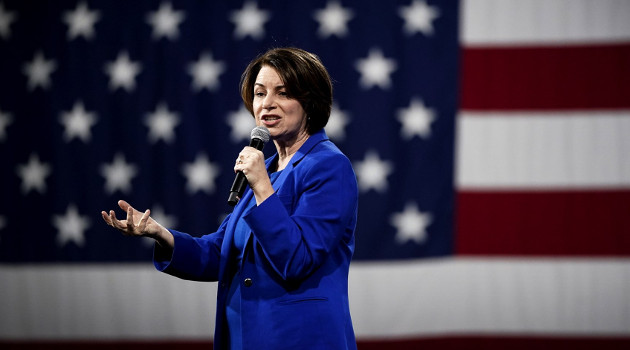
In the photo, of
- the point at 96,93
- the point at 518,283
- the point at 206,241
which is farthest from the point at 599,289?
the point at 96,93

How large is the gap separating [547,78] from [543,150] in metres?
0.33

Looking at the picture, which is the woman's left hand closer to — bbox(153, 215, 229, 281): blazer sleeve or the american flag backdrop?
bbox(153, 215, 229, 281): blazer sleeve

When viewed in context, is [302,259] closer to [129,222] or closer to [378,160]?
[129,222]

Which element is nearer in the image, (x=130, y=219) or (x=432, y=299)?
(x=130, y=219)

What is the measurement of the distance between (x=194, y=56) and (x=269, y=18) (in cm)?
42

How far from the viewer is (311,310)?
3.91ft

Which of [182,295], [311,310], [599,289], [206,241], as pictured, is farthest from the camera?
[182,295]

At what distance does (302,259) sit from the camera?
1.13 m

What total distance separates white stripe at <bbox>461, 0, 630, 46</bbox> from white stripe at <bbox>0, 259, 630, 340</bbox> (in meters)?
1.03

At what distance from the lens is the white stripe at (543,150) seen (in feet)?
9.62

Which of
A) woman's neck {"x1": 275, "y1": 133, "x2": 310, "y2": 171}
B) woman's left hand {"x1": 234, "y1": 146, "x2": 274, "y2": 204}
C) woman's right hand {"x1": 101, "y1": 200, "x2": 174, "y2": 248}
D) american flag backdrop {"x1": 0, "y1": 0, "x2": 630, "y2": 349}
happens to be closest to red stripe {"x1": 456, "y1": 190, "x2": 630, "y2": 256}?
american flag backdrop {"x1": 0, "y1": 0, "x2": 630, "y2": 349}

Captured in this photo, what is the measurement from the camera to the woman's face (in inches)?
51.4

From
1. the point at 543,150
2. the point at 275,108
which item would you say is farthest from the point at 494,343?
the point at 275,108

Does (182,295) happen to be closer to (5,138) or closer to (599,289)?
(5,138)
